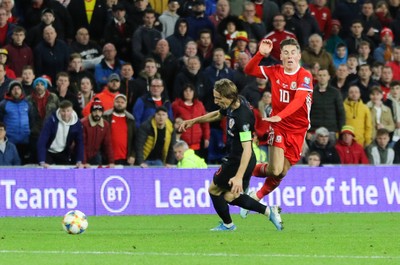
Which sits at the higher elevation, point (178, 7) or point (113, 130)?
point (178, 7)

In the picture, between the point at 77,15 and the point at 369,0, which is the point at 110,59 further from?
the point at 369,0

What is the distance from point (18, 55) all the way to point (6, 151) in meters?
2.68

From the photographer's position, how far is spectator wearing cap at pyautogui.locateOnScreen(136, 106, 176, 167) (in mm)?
21344

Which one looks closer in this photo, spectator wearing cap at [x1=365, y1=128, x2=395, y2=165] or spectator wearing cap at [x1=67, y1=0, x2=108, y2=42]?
spectator wearing cap at [x1=365, y1=128, x2=395, y2=165]

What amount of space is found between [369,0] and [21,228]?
1444 cm

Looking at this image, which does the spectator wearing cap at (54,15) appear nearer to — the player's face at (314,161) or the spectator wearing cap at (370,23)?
the player's face at (314,161)

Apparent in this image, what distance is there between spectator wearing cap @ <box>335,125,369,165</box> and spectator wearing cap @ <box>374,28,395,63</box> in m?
4.13

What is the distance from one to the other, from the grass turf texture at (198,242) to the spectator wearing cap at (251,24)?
748cm

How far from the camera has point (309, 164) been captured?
21.7 m

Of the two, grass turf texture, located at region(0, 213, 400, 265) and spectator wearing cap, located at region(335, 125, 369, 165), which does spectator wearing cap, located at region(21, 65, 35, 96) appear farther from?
spectator wearing cap, located at region(335, 125, 369, 165)

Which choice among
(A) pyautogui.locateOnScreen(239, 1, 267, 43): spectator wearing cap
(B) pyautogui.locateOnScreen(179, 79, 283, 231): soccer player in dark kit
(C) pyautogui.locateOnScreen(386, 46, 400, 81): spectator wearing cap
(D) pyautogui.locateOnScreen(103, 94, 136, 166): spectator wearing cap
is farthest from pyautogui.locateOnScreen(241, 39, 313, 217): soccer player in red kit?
(C) pyautogui.locateOnScreen(386, 46, 400, 81): spectator wearing cap

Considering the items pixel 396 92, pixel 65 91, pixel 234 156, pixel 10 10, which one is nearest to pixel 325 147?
pixel 396 92

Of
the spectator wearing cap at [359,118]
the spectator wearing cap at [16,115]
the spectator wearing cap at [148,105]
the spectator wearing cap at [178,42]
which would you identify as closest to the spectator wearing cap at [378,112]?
the spectator wearing cap at [359,118]

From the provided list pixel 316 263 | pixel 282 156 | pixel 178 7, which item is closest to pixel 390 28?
pixel 178 7
